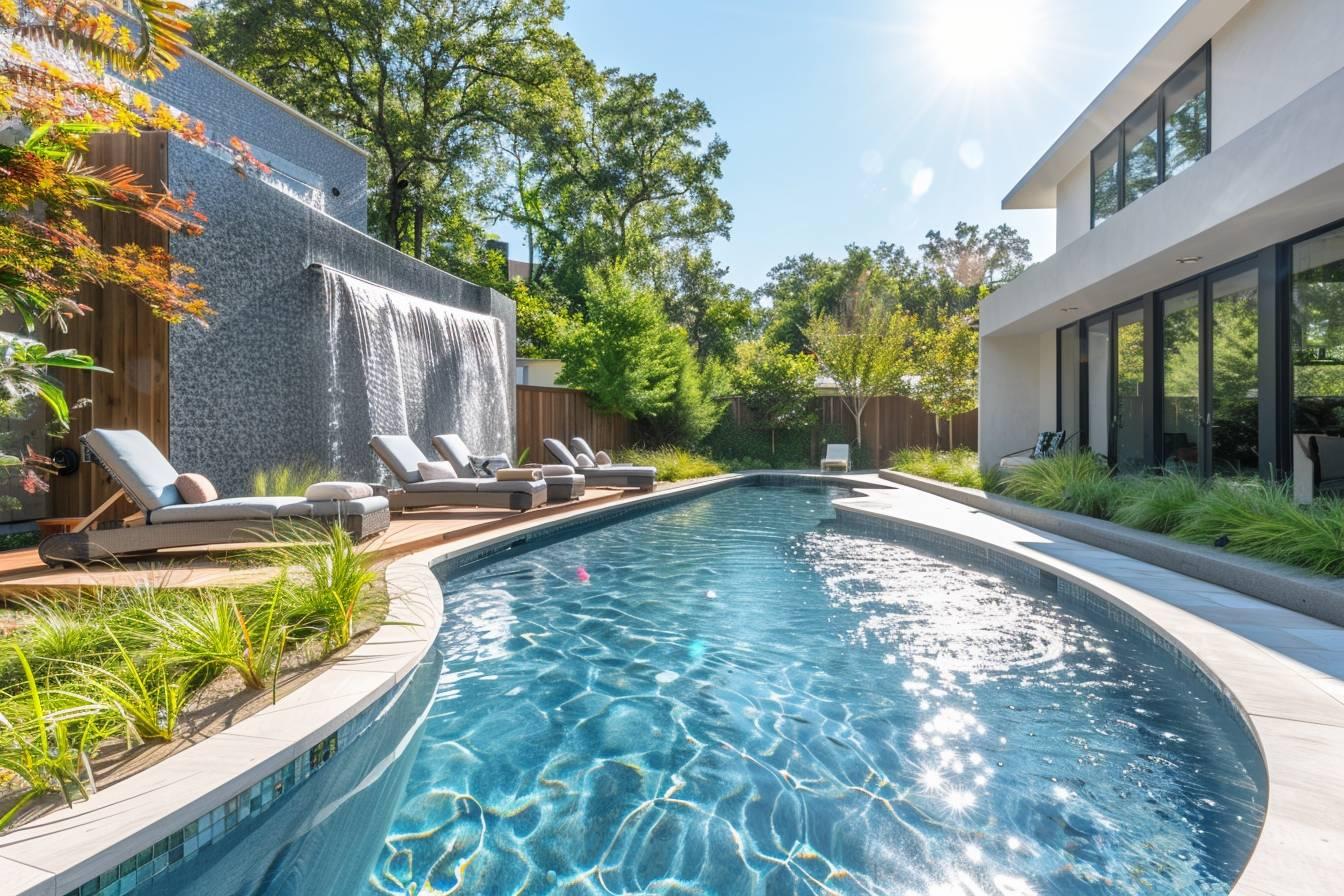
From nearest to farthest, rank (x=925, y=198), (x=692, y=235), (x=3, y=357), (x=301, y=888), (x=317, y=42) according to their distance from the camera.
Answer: (x=301, y=888) < (x=3, y=357) < (x=317, y=42) < (x=692, y=235) < (x=925, y=198)

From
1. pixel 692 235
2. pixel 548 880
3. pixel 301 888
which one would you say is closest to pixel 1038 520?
pixel 548 880

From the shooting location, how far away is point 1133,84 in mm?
8953

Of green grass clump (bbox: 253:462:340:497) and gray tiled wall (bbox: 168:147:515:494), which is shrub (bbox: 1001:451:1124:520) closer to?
green grass clump (bbox: 253:462:340:497)

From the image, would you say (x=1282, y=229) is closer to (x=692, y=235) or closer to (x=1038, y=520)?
(x=1038, y=520)

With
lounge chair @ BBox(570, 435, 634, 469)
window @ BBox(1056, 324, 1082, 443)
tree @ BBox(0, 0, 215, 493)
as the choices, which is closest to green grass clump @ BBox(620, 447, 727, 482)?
lounge chair @ BBox(570, 435, 634, 469)

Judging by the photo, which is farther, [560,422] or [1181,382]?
[560,422]

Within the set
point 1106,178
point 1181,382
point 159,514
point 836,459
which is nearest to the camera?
point 159,514

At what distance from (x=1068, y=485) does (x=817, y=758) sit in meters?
6.40

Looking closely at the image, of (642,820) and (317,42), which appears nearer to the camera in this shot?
(642,820)

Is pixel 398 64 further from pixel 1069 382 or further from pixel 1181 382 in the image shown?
pixel 1181 382

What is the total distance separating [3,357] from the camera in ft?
11.4

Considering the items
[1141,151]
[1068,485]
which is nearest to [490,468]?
[1068,485]

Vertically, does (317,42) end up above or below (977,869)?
above

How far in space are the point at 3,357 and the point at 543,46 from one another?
20.0 metres
